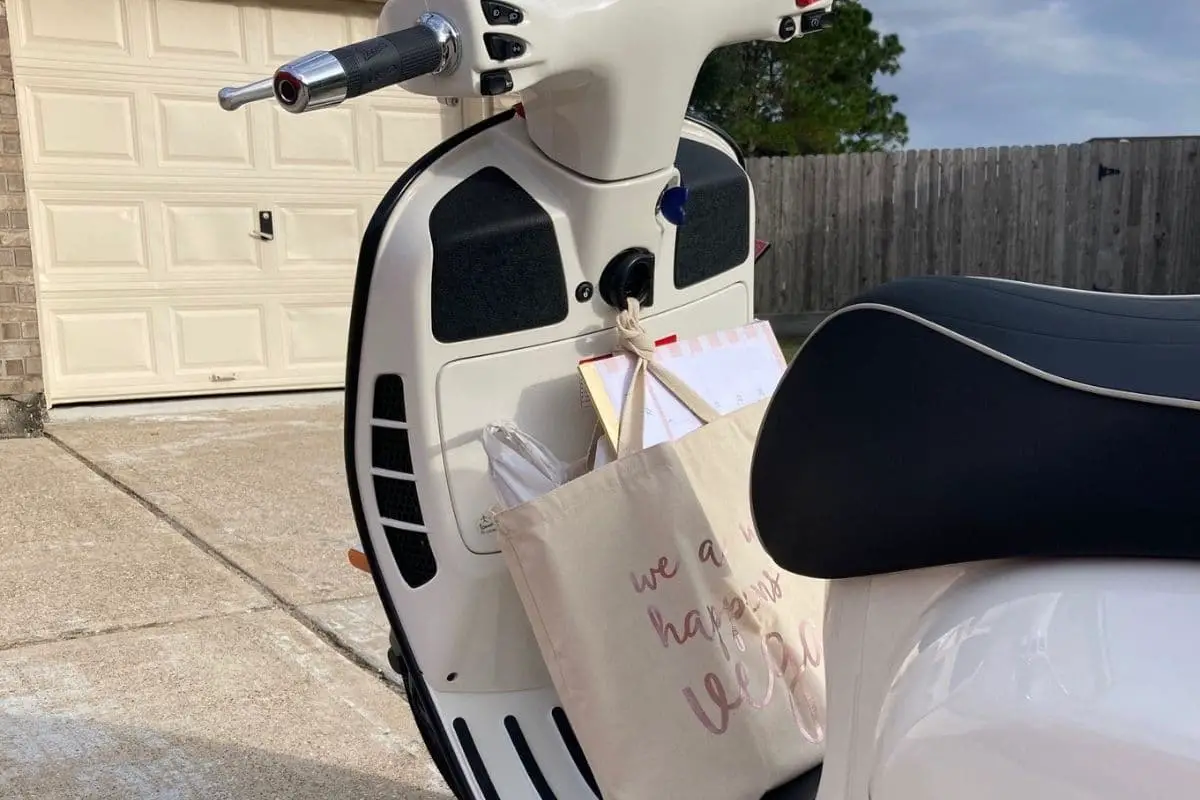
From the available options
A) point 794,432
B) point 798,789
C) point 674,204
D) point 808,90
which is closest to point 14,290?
point 674,204

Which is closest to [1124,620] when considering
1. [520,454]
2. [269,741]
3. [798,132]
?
[520,454]

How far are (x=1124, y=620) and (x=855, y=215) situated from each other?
386 inches

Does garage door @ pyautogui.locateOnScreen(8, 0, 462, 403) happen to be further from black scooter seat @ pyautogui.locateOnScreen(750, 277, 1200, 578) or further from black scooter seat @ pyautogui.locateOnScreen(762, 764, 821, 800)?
black scooter seat @ pyautogui.locateOnScreen(750, 277, 1200, 578)

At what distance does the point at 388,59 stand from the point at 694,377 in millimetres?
591

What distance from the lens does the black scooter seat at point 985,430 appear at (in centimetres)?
84

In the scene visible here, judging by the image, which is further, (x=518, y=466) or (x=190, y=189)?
(x=190, y=189)

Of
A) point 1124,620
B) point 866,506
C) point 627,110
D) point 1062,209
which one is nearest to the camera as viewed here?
point 1124,620

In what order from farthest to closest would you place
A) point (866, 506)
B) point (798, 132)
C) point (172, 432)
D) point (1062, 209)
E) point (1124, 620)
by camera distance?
point (798, 132) → point (1062, 209) → point (172, 432) → point (866, 506) → point (1124, 620)

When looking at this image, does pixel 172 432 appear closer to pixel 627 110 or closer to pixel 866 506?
pixel 627 110

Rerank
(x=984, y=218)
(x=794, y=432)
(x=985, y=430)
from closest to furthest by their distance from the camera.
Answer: (x=985, y=430), (x=794, y=432), (x=984, y=218)

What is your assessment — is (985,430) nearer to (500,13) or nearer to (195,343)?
(500,13)

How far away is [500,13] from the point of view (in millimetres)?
1260

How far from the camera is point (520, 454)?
143 centimetres

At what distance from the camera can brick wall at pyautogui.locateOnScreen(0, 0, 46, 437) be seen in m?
5.07
